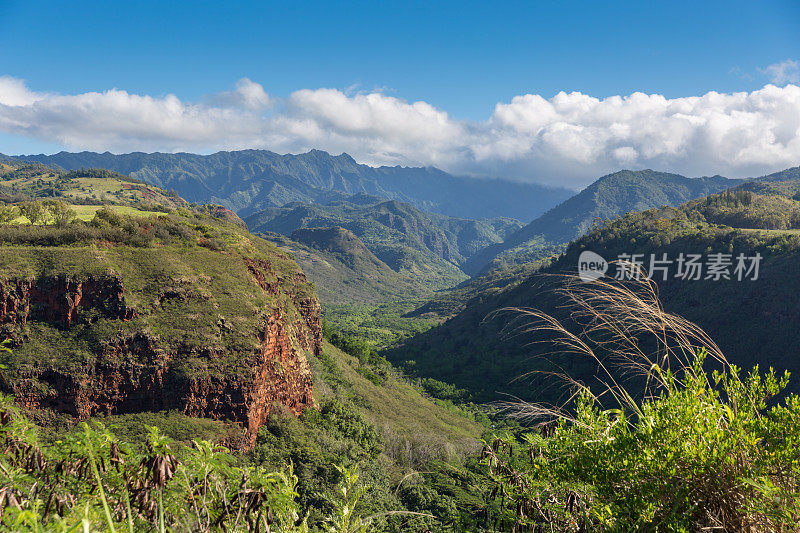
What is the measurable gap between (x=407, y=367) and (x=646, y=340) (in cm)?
5751

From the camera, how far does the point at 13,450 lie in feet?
26.8

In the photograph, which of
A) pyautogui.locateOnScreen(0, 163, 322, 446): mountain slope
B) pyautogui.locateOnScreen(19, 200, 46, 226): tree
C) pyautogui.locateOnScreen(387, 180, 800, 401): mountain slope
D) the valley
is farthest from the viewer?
pyautogui.locateOnScreen(387, 180, 800, 401): mountain slope

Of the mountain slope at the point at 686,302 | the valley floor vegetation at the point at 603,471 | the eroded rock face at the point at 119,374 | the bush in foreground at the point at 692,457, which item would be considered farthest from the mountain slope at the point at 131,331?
the bush in foreground at the point at 692,457

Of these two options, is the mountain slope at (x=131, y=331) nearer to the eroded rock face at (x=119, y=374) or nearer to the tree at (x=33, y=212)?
the eroded rock face at (x=119, y=374)

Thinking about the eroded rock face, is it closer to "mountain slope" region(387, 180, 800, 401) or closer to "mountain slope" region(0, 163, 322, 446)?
"mountain slope" region(0, 163, 322, 446)

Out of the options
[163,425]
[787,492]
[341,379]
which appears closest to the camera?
[787,492]

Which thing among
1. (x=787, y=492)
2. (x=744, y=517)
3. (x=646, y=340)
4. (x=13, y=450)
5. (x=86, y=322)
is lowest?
(x=646, y=340)

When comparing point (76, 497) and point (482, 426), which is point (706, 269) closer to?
point (482, 426)

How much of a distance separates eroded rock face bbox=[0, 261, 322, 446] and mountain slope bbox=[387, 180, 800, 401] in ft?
80.4

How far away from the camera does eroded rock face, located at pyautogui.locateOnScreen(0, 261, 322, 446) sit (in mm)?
32281

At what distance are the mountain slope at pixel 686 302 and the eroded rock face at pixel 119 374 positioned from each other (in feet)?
80.4

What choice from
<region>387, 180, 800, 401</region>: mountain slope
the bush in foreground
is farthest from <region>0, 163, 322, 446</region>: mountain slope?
the bush in foreground

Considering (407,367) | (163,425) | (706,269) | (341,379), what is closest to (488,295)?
(407,367)

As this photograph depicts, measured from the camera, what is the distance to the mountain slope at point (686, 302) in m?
66.3
